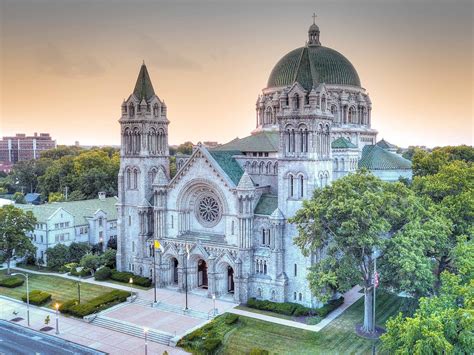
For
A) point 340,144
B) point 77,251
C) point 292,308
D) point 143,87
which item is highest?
point 143,87

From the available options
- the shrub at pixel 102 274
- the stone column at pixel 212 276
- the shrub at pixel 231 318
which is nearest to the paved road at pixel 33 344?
the shrub at pixel 231 318

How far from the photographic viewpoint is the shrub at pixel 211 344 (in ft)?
129

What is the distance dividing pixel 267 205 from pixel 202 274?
524 inches

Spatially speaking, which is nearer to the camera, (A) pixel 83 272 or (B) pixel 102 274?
(B) pixel 102 274

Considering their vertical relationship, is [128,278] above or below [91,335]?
above

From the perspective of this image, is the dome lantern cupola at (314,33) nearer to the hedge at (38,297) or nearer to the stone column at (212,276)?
the stone column at (212,276)

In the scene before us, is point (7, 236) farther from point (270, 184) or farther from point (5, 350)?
point (270, 184)

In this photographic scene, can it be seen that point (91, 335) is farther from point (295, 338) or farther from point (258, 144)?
point (258, 144)


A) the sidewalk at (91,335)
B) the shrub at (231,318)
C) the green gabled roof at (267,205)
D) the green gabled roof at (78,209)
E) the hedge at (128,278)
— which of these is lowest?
the sidewalk at (91,335)

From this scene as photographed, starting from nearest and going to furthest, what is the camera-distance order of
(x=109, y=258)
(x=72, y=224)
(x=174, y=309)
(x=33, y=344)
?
(x=33, y=344) < (x=174, y=309) < (x=109, y=258) < (x=72, y=224)

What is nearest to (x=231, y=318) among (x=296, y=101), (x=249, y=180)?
(x=249, y=180)

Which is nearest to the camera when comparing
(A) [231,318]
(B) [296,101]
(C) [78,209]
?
(A) [231,318]

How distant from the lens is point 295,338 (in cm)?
4203

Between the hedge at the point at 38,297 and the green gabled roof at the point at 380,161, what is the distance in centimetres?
4550
